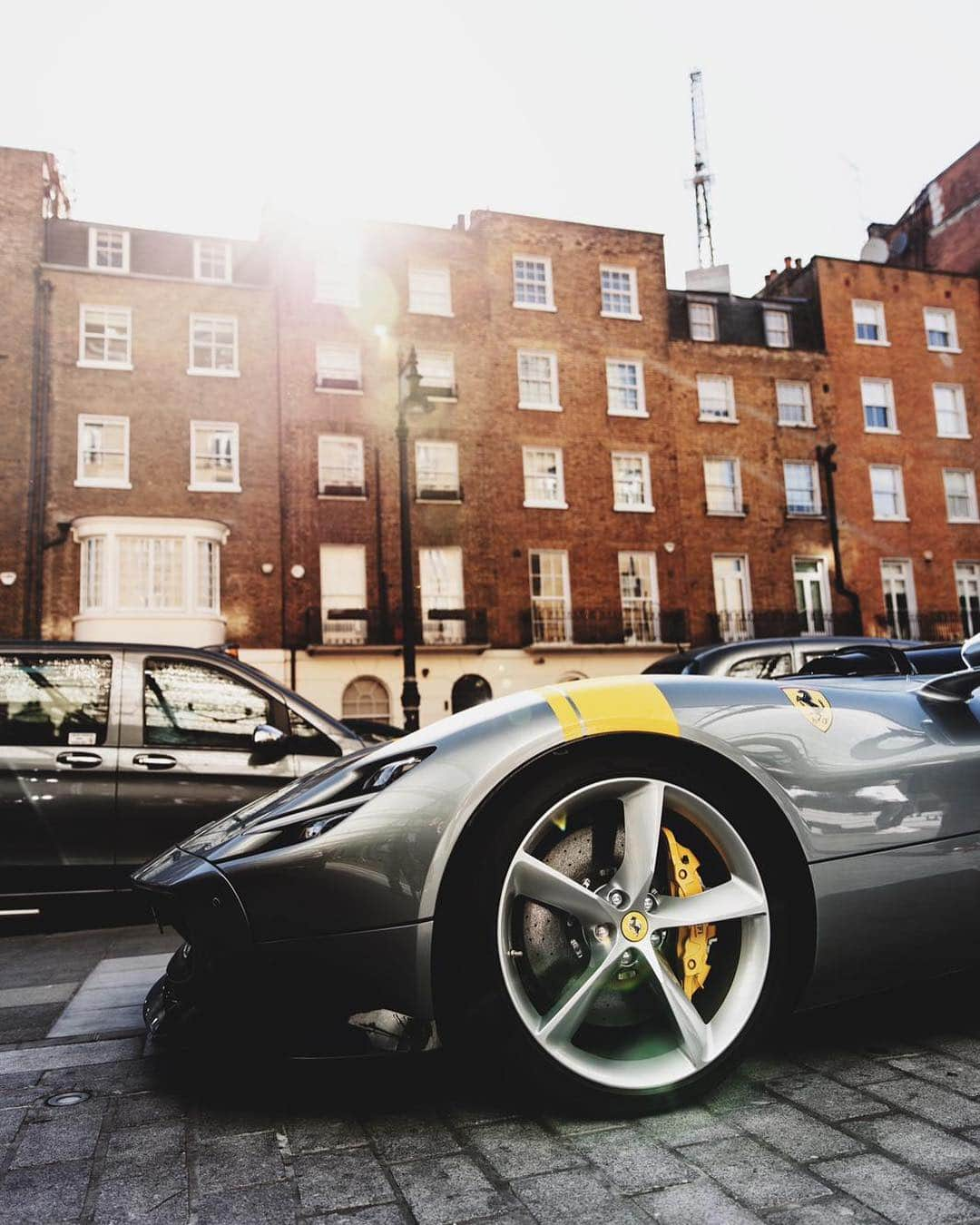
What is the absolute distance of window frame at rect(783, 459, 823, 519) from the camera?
3027 cm

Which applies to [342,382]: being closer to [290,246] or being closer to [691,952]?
[290,246]

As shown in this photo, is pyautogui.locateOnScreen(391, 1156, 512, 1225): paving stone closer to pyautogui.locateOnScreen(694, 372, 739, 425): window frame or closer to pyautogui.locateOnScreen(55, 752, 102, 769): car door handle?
pyautogui.locateOnScreen(55, 752, 102, 769): car door handle

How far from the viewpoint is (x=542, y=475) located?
28281 mm

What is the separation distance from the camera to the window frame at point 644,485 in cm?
2873

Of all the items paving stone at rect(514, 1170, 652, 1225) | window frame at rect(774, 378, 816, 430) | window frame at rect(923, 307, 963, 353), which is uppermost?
window frame at rect(923, 307, 963, 353)

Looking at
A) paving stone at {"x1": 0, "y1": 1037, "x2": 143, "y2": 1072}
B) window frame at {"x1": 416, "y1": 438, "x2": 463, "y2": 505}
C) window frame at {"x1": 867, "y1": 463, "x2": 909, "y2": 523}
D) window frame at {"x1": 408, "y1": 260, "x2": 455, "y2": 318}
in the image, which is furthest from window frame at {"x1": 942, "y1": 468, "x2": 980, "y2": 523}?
paving stone at {"x1": 0, "y1": 1037, "x2": 143, "y2": 1072}

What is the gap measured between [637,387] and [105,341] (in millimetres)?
15306

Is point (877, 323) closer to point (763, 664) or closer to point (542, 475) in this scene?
point (542, 475)

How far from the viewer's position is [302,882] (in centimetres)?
211

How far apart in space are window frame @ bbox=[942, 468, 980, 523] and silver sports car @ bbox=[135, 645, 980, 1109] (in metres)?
33.1

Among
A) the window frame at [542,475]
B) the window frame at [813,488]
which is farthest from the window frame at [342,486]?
the window frame at [813,488]

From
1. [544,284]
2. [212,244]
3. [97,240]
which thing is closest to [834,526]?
[544,284]

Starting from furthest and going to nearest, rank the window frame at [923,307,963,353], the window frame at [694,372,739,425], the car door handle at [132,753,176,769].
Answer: the window frame at [923,307,963,353] → the window frame at [694,372,739,425] → the car door handle at [132,753,176,769]

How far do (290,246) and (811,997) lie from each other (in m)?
27.7
